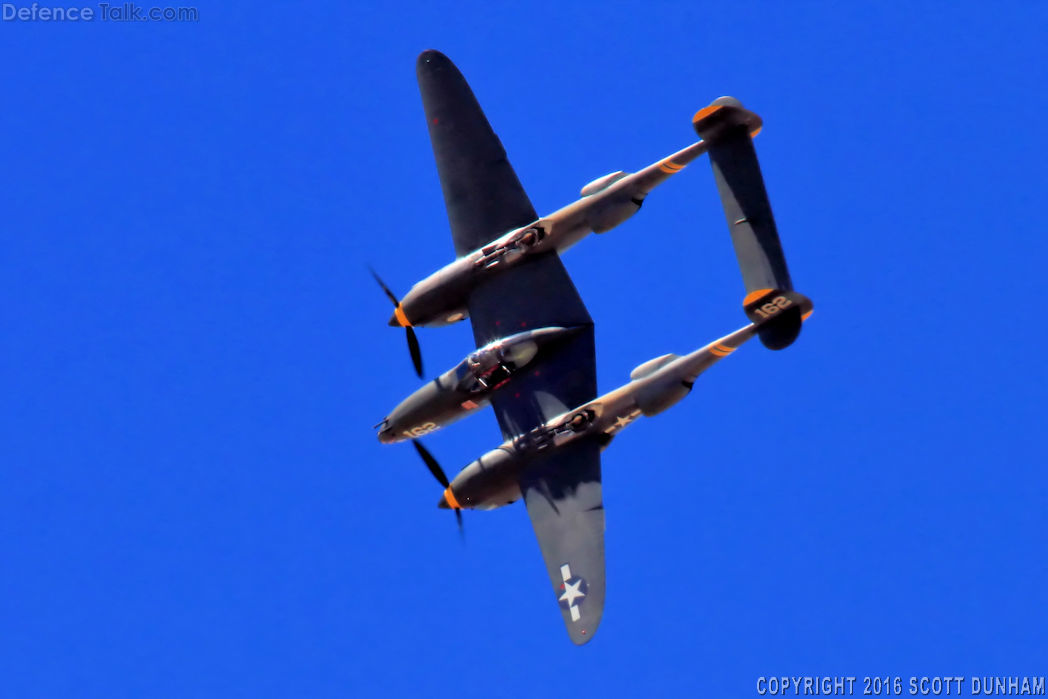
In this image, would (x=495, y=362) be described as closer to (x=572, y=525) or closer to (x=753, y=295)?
(x=572, y=525)

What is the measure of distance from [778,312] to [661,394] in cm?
480

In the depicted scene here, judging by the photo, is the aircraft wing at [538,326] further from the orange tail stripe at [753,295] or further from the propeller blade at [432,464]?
the orange tail stripe at [753,295]

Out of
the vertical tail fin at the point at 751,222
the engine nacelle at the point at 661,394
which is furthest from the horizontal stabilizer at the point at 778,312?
the engine nacelle at the point at 661,394

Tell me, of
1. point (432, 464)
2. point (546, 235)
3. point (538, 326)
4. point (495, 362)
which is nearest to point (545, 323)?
point (538, 326)

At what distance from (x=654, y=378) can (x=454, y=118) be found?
43.7 ft

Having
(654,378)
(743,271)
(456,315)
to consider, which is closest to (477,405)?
(456,315)

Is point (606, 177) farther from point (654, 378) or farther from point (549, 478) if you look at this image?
point (549, 478)

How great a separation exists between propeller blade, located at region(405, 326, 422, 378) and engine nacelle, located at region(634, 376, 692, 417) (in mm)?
8995

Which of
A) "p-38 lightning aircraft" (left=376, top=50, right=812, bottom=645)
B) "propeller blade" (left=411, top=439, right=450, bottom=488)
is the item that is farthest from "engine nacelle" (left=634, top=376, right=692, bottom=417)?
"propeller blade" (left=411, top=439, right=450, bottom=488)

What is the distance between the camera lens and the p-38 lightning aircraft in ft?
156

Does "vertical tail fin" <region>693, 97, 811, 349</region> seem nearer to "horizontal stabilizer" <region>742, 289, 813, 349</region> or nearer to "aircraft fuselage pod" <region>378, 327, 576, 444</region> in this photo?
"horizontal stabilizer" <region>742, 289, 813, 349</region>

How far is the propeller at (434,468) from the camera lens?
165ft

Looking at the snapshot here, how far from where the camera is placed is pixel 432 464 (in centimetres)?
5069

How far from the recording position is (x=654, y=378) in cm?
4828
